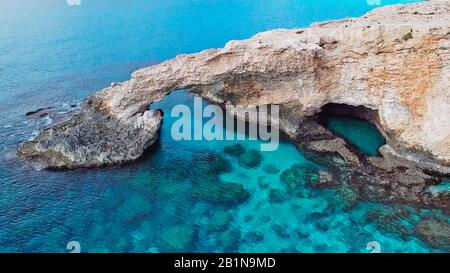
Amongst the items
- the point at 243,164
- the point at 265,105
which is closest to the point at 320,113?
the point at 265,105

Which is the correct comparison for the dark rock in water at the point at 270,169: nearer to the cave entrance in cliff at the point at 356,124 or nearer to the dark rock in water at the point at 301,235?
the dark rock in water at the point at 301,235

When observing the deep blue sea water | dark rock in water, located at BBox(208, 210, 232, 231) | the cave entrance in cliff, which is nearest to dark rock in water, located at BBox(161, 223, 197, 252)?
the deep blue sea water

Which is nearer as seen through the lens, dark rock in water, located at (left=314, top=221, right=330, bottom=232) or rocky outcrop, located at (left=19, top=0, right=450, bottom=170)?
dark rock in water, located at (left=314, top=221, right=330, bottom=232)

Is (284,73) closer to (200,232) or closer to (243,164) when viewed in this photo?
(243,164)

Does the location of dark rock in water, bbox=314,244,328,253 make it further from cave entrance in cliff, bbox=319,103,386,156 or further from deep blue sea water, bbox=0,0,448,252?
cave entrance in cliff, bbox=319,103,386,156

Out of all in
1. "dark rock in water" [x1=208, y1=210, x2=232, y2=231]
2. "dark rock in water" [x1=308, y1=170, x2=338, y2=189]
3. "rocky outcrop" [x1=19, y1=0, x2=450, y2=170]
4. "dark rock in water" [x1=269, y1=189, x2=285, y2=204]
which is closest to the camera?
"dark rock in water" [x1=208, y1=210, x2=232, y2=231]

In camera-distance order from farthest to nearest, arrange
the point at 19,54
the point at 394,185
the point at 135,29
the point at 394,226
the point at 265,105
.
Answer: the point at 135,29 < the point at 19,54 < the point at 265,105 < the point at 394,185 < the point at 394,226
